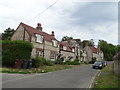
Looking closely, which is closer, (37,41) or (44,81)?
(44,81)

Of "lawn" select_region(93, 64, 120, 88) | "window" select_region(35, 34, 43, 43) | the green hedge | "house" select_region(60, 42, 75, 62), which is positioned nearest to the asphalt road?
"lawn" select_region(93, 64, 120, 88)

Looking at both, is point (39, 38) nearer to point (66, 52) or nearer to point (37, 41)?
point (37, 41)

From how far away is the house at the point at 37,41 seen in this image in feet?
101

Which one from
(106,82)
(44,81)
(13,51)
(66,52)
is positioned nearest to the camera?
(106,82)

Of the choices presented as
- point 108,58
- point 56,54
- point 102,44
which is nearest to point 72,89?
point 56,54

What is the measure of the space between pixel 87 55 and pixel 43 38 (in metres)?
38.3

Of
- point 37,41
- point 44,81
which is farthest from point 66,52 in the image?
point 44,81

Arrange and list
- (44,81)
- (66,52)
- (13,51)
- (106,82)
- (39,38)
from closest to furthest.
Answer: (106,82)
(44,81)
(13,51)
(39,38)
(66,52)

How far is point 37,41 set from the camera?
32500 millimetres

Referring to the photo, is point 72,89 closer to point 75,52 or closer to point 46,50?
point 46,50

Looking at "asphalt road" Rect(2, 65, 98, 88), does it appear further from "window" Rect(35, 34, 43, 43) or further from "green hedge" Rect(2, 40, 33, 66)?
"window" Rect(35, 34, 43, 43)

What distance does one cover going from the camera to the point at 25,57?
25.3 metres

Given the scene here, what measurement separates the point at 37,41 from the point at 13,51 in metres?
8.65

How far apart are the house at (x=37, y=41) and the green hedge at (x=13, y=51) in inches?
→ 200
